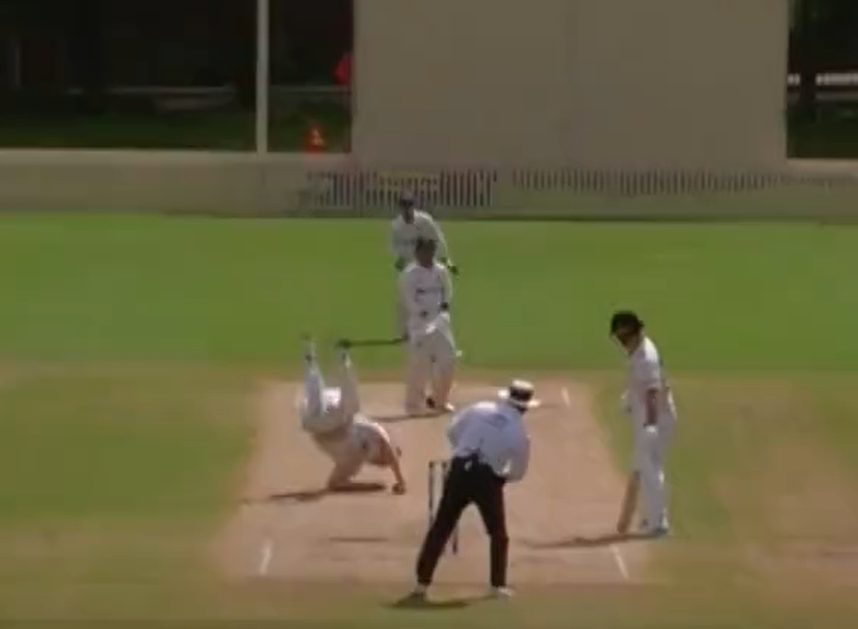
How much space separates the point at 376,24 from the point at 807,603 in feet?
82.6

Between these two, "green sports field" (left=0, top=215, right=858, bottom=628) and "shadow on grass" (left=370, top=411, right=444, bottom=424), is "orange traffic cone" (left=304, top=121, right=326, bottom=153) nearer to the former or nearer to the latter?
"green sports field" (left=0, top=215, right=858, bottom=628)

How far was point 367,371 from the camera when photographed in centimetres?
2586

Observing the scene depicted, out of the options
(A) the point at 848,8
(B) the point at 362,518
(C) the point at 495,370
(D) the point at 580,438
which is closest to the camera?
(B) the point at 362,518

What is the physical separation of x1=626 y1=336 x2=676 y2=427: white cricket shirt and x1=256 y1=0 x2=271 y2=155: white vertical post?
23665 millimetres

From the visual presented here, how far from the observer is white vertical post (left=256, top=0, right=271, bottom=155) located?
42.2 m

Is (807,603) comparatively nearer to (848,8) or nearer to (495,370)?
(495,370)

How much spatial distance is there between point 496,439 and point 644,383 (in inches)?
99.9

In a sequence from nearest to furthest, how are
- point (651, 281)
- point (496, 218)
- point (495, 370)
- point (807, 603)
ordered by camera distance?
point (807, 603) → point (495, 370) → point (651, 281) → point (496, 218)

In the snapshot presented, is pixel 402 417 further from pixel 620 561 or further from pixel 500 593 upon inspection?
pixel 500 593

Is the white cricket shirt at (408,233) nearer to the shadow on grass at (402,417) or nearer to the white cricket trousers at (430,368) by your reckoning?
the white cricket trousers at (430,368)

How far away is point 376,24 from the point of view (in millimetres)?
41312

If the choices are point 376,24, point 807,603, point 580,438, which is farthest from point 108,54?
point 807,603

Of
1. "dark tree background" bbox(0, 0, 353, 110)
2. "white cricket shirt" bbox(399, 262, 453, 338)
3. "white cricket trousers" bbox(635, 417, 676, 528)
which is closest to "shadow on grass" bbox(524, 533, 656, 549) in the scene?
"white cricket trousers" bbox(635, 417, 676, 528)

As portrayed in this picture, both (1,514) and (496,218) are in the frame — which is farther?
(496,218)
